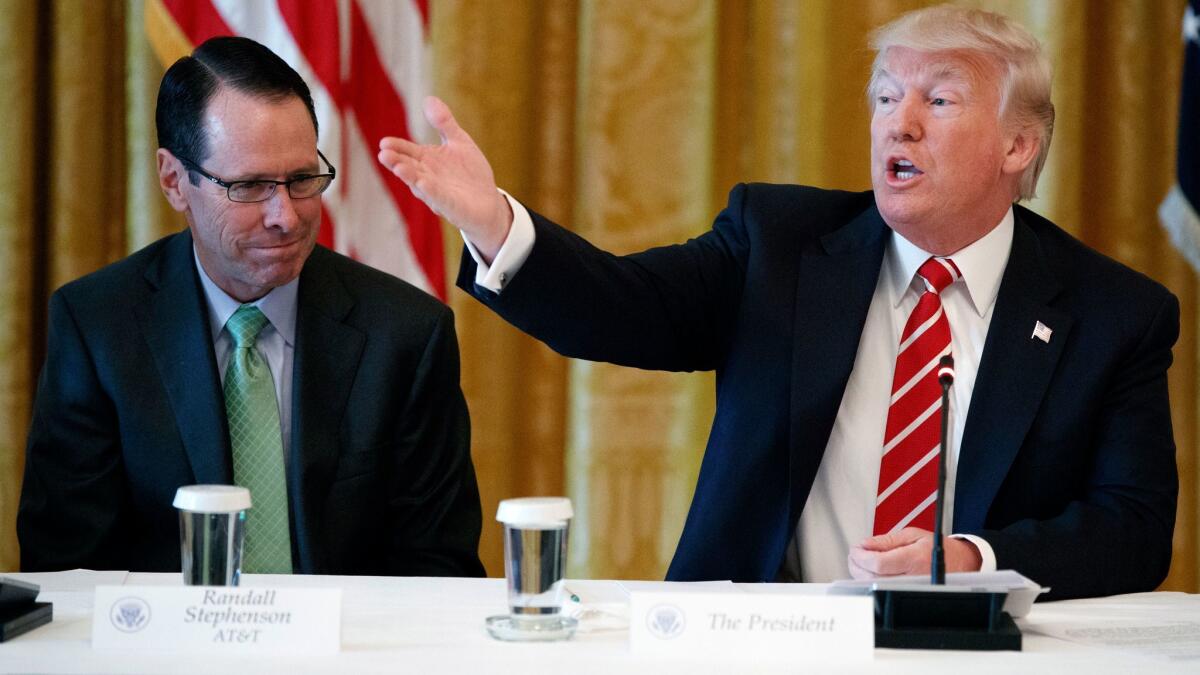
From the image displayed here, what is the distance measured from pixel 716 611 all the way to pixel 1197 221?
2.29m

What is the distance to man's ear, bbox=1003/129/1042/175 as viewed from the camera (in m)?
2.55

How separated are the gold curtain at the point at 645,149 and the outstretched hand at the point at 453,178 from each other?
5.52ft

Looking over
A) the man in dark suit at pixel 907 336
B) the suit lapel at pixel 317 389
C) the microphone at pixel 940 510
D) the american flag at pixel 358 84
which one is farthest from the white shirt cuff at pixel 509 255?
the american flag at pixel 358 84

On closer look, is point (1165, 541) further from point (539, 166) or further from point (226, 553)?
point (539, 166)

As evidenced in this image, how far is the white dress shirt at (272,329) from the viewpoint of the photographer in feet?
8.41

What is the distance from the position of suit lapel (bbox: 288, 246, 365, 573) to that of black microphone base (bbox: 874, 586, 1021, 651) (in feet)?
3.95

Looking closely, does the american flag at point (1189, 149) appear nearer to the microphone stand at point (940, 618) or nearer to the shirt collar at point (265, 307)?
the microphone stand at point (940, 618)

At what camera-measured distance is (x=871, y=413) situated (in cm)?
238

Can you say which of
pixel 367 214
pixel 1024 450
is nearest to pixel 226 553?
pixel 1024 450

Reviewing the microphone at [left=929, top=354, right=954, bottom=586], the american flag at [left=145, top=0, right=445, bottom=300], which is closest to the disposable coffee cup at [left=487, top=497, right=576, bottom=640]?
the microphone at [left=929, top=354, right=954, bottom=586]

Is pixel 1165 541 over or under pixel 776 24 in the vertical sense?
under

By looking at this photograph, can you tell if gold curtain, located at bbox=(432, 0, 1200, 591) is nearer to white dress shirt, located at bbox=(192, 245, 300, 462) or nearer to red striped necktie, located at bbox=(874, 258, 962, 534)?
white dress shirt, located at bbox=(192, 245, 300, 462)

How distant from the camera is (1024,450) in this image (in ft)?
7.56

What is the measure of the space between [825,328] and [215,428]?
3.65ft
